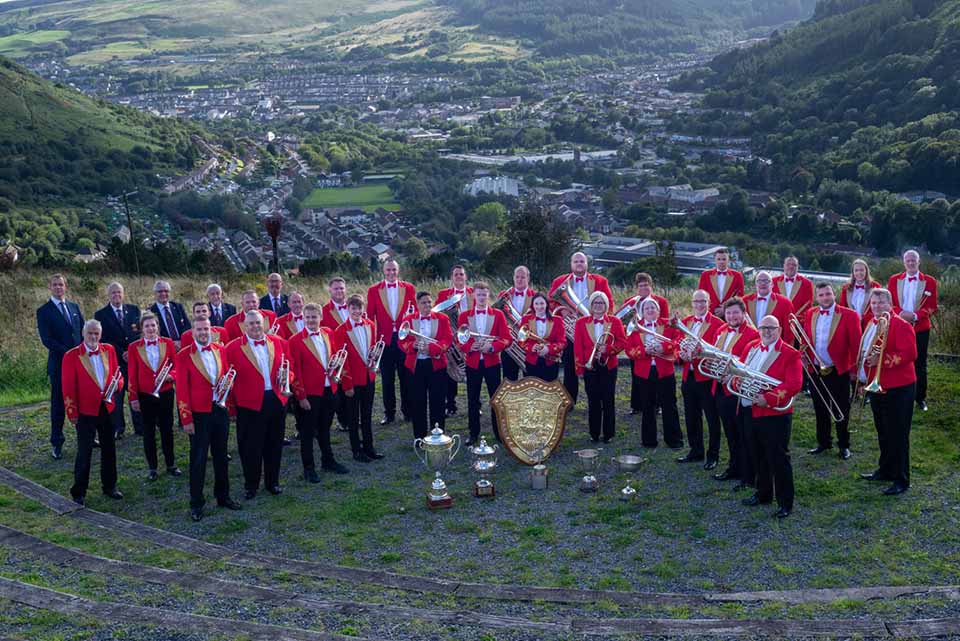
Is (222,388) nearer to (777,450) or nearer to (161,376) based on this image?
(161,376)

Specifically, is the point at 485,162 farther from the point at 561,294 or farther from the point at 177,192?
the point at 561,294

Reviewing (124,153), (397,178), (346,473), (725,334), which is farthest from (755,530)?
(397,178)

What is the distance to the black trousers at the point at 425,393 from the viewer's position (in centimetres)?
1355

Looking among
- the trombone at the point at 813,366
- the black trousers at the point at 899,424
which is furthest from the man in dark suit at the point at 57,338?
the black trousers at the point at 899,424

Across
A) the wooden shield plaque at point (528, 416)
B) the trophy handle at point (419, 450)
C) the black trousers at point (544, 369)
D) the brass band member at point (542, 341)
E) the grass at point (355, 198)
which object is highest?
the brass band member at point (542, 341)

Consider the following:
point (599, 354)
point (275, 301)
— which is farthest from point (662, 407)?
point (275, 301)

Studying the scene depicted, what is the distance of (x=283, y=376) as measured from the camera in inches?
458

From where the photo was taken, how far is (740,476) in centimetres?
1192

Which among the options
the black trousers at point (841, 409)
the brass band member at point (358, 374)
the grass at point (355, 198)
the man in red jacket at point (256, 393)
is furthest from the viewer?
the grass at point (355, 198)

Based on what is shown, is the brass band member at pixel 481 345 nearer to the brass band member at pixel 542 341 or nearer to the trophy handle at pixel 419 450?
the brass band member at pixel 542 341

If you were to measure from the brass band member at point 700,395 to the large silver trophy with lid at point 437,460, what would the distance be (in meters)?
3.00

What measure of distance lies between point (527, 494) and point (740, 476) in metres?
2.55

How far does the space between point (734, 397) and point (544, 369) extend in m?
2.89

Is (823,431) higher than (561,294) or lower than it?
lower
